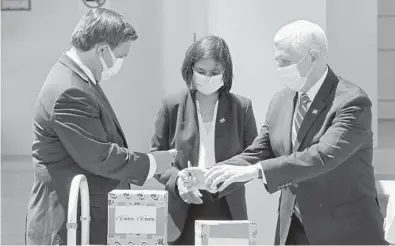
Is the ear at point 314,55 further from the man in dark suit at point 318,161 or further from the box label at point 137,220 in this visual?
the box label at point 137,220

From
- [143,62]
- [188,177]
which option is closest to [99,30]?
[188,177]

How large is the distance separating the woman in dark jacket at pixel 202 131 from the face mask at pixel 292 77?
31.9 inches

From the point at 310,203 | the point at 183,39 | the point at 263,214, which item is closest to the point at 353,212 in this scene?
the point at 310,203

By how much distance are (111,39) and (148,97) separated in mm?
5033

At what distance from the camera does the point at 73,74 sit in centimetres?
291

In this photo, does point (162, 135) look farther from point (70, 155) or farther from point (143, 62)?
point (143, 62)

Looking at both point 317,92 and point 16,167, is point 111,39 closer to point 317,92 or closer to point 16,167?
point 317,92

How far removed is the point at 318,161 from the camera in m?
2.70

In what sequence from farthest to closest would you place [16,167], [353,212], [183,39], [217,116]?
1. [16,167]
2. [183,39]
3. [217,116]
4. [353,212]

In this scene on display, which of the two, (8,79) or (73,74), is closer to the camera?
(73,74)

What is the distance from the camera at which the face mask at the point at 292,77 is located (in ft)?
9.38

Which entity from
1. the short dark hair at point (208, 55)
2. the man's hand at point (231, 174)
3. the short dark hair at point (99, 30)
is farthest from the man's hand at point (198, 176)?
the short dark hair at point (208, 55)

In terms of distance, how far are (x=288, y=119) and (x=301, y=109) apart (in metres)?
0.06

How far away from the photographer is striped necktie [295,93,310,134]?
2.88 metres
